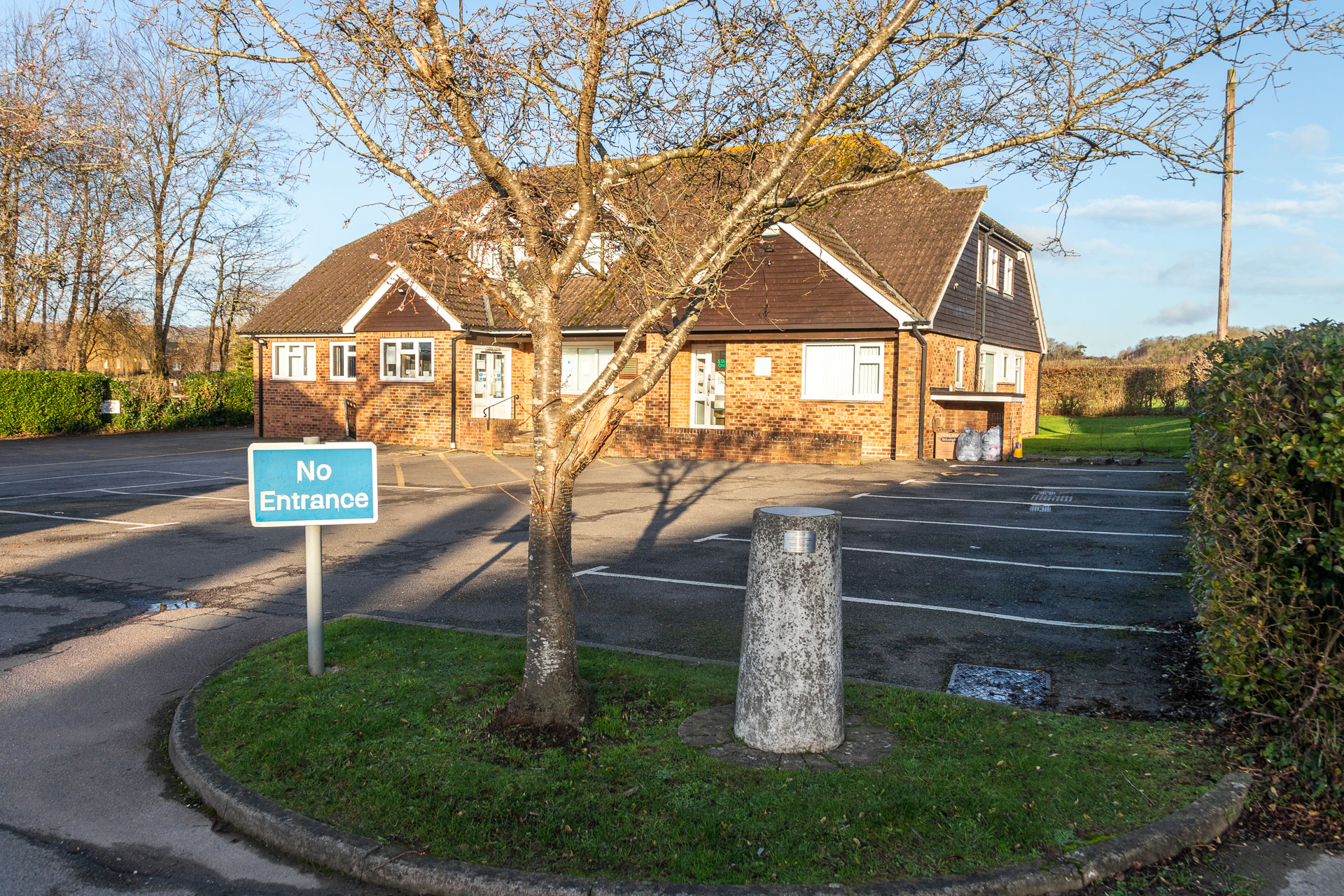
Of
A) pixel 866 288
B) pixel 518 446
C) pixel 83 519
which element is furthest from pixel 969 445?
pixel 83 519

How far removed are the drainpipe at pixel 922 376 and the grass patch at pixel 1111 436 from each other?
386cm

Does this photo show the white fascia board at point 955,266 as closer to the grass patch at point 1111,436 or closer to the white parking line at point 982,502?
the grass patch at point 1111,436

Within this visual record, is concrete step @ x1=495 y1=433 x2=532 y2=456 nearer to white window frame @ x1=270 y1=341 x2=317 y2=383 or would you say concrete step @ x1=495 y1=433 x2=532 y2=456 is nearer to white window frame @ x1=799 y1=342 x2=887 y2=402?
white window frame @ x1=799 y1=342 x2=887 y2=402

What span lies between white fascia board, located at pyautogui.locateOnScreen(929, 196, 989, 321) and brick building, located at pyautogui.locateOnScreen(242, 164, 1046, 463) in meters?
0.07

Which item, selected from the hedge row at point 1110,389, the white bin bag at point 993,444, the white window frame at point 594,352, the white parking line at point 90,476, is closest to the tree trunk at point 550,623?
the white parking line at point 90,476

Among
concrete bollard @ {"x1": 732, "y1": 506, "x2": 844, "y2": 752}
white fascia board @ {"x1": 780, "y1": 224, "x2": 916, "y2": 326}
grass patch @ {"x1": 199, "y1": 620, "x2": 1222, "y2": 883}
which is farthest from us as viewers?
white fascia board @ {"x1": 780, "y1": 224, "x2": 916, "y2": 326}

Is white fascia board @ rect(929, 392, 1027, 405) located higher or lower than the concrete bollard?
higher

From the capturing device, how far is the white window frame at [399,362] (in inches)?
1023

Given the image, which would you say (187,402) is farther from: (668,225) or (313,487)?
(668,225)

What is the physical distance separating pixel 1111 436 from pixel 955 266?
9.71 meters

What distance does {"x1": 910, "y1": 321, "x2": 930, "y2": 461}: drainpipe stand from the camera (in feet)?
68.6

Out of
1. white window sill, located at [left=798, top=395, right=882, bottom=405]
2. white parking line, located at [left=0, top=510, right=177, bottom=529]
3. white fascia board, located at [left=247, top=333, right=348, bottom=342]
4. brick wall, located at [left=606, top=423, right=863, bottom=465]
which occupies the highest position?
white fascia board, located at [left=247, top=333, right=348, bottom=342]

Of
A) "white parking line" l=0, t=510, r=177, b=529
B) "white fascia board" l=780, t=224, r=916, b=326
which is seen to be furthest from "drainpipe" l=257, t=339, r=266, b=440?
"white fascia board" l=780, t=224, r=916, b=326

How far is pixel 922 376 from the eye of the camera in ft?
69.7
